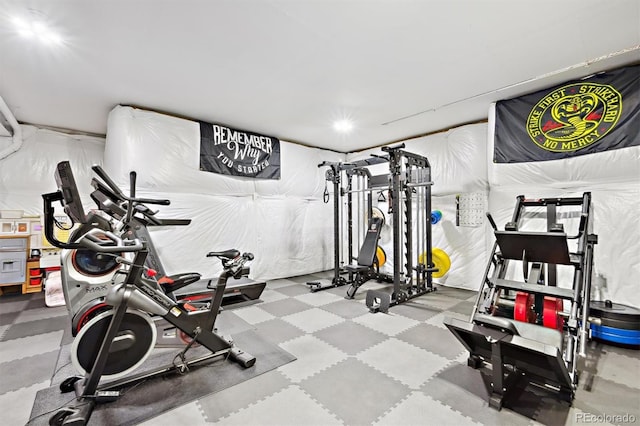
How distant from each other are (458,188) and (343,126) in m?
2.37

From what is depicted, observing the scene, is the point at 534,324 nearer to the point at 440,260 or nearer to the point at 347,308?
the point at 347,308

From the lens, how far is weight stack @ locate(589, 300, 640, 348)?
2.80 meters

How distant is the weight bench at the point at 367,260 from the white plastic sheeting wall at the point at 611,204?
2.51 meters

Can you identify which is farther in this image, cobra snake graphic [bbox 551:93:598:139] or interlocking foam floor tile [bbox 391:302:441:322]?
interlocking foam floor tile [bbox 391:302:441:322]

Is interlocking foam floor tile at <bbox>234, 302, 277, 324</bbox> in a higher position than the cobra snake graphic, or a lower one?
lower

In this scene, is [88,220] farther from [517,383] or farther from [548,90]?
[548,90]

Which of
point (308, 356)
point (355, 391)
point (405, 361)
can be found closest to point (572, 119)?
point (405, 361)

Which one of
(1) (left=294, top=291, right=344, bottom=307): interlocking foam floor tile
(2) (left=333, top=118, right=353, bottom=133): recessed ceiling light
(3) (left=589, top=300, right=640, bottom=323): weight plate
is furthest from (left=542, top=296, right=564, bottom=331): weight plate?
(2) (left=333, top=118, right=353, bottom=133): recessed ceiling light

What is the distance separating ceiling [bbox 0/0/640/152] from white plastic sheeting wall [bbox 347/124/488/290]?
648mm

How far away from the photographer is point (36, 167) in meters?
4.84

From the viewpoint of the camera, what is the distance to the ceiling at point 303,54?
2.28 meters

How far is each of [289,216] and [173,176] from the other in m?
2.42

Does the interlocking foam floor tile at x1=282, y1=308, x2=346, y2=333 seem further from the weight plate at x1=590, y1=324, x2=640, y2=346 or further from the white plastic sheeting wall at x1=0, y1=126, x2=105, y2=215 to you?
the white plastic sheeting wall at x1=0, y1=126, x2=105, y2=215

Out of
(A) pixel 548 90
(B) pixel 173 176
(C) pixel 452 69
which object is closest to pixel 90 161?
(B) pixel 173 176
